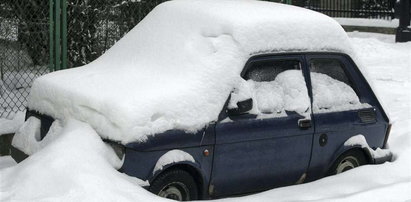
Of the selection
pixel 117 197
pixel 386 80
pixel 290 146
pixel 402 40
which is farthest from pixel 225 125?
pixel 402 40

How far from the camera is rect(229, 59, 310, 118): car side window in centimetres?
572

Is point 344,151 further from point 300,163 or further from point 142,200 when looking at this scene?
point 142,200

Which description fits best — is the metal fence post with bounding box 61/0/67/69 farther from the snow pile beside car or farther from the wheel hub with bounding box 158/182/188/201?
the wheel hub with bounding box 158/182/188/201

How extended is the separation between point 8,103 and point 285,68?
3.35 metres

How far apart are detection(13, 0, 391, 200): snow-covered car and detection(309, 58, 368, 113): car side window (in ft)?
0.03

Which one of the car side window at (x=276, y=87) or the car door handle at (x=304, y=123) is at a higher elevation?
the car side window at (x=276, y=87)

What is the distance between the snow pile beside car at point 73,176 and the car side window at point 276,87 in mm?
1256

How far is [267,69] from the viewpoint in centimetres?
589

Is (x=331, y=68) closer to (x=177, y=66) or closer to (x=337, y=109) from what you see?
(x=337, y=109)

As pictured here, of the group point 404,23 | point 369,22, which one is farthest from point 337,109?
point 369,22

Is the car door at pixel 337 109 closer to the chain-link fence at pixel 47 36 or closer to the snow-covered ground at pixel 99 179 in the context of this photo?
the snow-covered ground at pixel 99 179

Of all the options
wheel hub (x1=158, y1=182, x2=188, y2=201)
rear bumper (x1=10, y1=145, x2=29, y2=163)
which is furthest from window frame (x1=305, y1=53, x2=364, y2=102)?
rear bumper (x1=10, y1=145, x2=29, y2=163)

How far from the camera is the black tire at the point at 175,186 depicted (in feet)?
17.1

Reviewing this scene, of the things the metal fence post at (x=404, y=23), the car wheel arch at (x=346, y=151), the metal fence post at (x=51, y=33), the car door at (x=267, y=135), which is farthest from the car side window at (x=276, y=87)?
the metal fence post at (x=404, y=23)
